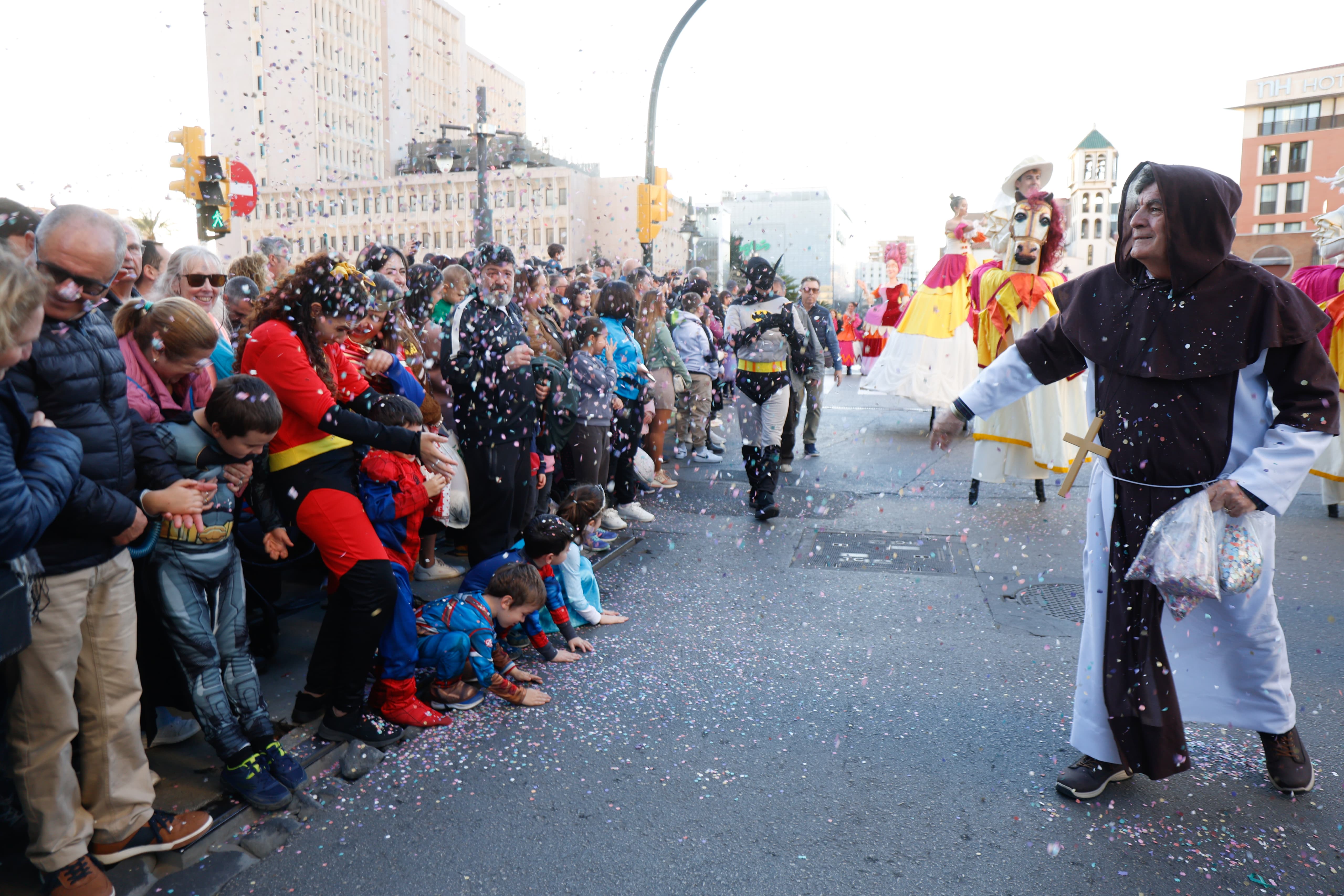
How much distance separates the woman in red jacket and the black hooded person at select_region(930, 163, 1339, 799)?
8.13 feet

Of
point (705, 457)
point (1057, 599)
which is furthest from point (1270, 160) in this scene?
point (1057, 599)

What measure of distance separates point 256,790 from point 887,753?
2220 mm

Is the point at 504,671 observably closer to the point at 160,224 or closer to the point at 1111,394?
the point at 1111,394

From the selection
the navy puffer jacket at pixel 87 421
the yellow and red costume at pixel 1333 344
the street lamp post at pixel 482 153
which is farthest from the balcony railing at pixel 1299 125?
the navy puffer jacket at pixel 87 421

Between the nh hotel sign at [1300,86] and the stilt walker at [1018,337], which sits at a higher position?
the nh hotel sign at [1300,86]

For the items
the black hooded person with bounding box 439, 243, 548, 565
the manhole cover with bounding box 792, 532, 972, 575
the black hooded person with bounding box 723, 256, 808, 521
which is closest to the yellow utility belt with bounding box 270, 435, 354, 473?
the black hooded person with bounding box 439, 243, 548, 565

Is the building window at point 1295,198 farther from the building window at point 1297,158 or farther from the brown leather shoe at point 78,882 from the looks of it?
the brown leather shoe at point 78,882

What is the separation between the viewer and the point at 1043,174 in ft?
24.9

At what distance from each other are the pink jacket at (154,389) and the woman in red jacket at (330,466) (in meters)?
0.20

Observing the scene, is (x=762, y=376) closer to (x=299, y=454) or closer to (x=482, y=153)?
(x=299, y=454)

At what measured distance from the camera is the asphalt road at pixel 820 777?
104 inches

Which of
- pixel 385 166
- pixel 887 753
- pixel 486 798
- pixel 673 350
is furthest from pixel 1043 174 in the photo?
pixel 385 166

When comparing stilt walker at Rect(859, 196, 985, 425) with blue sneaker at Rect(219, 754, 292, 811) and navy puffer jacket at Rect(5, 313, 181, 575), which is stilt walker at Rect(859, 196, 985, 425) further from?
navy puffer jacket at Rect(5, 313, 181, 575)

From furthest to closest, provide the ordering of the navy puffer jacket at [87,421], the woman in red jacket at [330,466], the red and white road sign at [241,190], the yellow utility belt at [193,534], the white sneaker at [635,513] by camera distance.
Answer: the red and white road sign at [241,190] < the white sneaker at [635,513] < the woman in red jacket at [330,466] < the yellow utility belt at [193,534] < the navy puffer jacket at [87,421]
